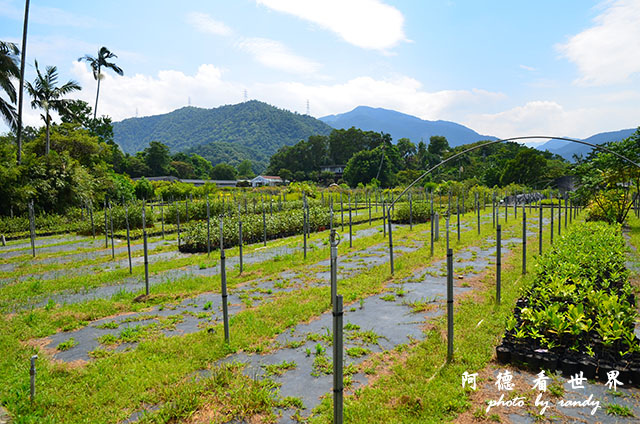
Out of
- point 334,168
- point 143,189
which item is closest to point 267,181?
point 334,168

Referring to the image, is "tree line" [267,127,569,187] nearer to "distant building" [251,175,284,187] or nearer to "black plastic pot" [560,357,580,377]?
"distant building" [251,175,284,187]

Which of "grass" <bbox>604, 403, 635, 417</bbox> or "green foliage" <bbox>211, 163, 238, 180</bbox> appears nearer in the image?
"grass" <bbox>604, 403, 635, 417</bbox>

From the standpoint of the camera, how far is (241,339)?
5.21m

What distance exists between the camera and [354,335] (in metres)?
5.38

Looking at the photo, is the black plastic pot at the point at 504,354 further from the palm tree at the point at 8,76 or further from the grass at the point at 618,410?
the palm tree at the point at 8,76

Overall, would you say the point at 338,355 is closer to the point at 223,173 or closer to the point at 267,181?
the point at 267,181

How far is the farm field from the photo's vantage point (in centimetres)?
374

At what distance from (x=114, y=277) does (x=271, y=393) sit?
7.00m

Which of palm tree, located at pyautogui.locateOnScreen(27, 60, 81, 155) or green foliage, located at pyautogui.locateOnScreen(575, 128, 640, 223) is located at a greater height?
palm tree, located at pyautogui.locateOnScreen(27, 60, 81, 155)

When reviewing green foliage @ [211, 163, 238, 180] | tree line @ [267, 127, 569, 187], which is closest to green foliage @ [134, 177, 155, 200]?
tree line @ [267, 127, 569, 187]

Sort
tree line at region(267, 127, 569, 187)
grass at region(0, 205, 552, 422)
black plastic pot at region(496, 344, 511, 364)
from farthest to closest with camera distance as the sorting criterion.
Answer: tree line at region(267, 127, 569, 187) → black plastic pot at region(496, 344, 511, 364) → grass at region(0, 205, 552, 422)

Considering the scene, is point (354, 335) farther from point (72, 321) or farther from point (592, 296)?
point (72, 321)

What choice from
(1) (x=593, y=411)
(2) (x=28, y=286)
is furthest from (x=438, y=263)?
(2) (x=28, y=286)

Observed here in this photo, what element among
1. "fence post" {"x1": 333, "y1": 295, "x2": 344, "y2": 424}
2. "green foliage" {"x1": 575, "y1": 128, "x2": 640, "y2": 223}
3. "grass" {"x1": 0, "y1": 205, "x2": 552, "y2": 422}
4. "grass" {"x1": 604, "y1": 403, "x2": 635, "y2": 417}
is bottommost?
"grass" {"x1": 604, "y1": 403, "x2": 635, "y2": 417}
